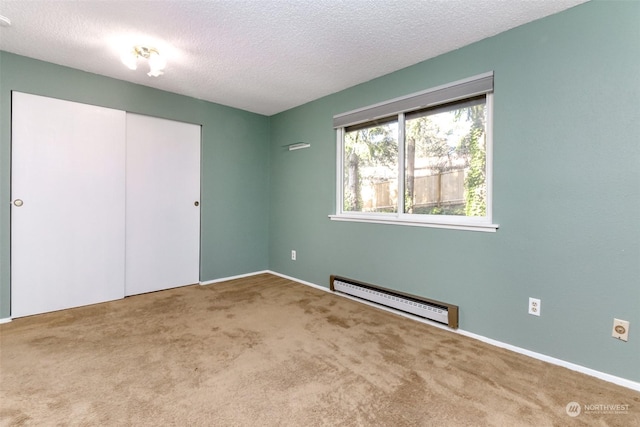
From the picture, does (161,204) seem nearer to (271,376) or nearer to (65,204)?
(65,204)

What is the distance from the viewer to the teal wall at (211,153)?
2.50 meters

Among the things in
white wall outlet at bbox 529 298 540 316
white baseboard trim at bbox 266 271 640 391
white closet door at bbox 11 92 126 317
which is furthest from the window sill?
white closet door at bbox 11 92 126 317

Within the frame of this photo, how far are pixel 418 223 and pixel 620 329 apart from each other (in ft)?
4.60

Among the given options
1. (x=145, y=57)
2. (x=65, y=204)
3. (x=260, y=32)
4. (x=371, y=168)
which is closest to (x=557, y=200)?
(x=371, y=168)

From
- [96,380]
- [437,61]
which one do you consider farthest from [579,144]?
[96,380]

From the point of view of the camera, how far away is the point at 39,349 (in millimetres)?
2039

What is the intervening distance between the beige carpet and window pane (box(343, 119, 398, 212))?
1.18 meters

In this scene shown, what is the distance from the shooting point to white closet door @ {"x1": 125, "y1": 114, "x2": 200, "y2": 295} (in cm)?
318

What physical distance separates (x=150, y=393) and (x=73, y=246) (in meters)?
2.02

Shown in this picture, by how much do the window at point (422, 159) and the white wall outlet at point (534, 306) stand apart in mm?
548

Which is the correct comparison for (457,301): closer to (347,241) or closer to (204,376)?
(347,241)

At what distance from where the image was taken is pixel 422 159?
106 inches

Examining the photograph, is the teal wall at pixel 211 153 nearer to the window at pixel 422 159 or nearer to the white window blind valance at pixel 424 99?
the window at pixel 422 159

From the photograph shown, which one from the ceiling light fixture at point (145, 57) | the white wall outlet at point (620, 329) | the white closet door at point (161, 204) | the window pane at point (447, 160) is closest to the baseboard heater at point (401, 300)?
the window pane at point (447, 160)
